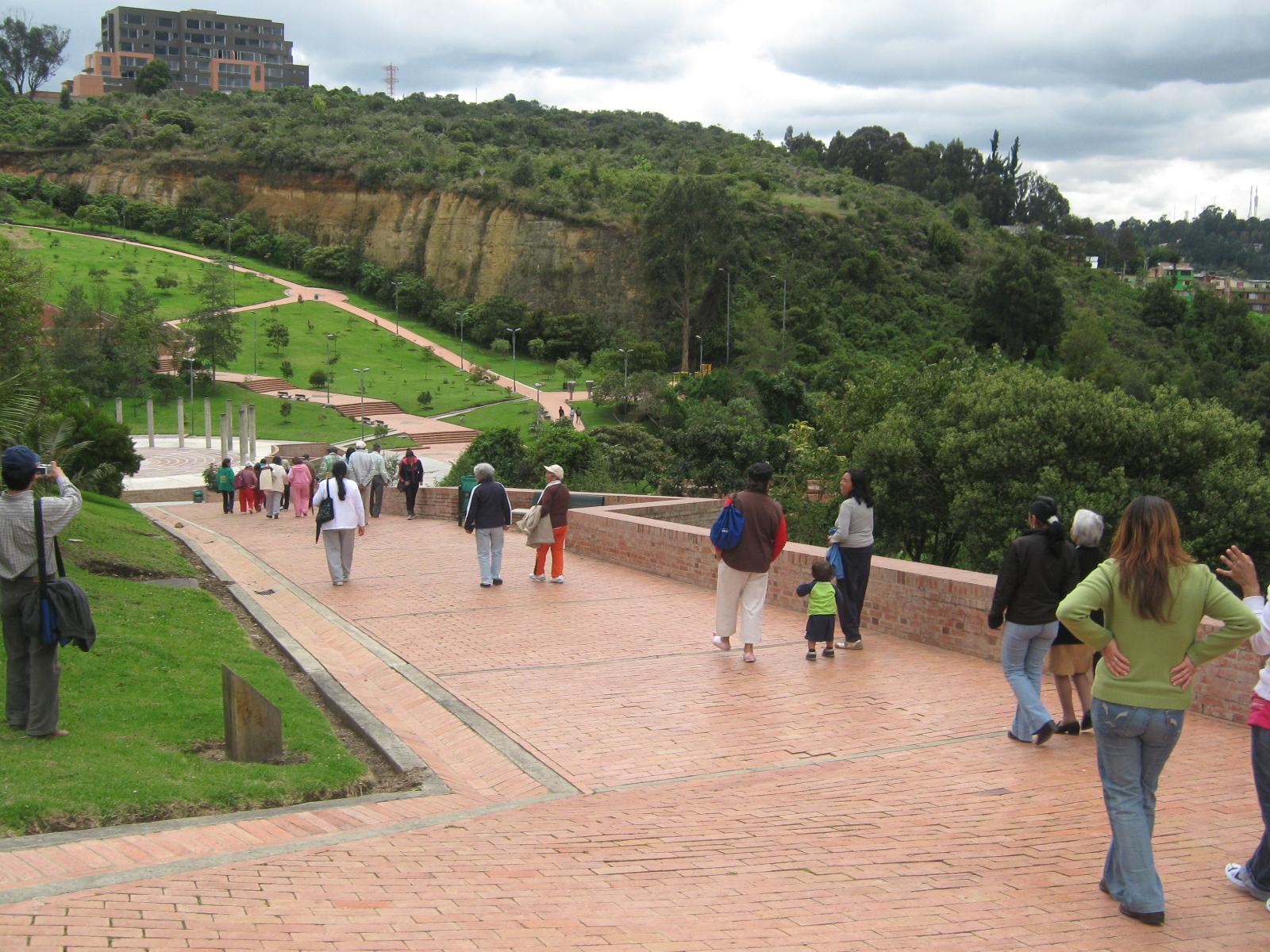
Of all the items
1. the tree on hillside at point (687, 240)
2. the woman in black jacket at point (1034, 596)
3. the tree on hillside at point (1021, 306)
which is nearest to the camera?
the woman in black jacket at point (1034, 596)

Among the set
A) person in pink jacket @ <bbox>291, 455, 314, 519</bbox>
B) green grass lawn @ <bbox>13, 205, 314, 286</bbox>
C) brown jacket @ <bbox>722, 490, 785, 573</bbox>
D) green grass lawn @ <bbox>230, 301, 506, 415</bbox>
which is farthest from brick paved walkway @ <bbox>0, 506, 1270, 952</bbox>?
green grass lawn @ <bbox>13, 205, 314, 286</bbox>

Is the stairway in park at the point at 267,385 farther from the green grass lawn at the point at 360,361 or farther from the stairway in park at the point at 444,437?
the stairway in park at the point at 444,437

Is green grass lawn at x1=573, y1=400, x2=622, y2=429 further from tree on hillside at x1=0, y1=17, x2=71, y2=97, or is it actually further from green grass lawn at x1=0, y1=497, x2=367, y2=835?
tree on hillside at x1=0, y1=17, x2=71, y2=97

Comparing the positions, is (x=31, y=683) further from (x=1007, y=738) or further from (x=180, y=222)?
(x=180, y=222)

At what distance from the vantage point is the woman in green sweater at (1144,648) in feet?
13.1

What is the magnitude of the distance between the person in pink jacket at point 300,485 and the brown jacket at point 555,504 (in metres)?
10.0

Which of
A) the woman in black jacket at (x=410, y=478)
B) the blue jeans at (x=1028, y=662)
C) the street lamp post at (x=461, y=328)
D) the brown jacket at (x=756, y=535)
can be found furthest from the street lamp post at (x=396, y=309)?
the blue jeans at (x=1028, y=662)

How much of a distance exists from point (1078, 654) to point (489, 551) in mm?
6815

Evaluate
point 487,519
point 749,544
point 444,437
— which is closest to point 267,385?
point 444,437

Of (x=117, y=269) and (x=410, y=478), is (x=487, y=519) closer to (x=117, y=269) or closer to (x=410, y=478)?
(x=410, y=478)

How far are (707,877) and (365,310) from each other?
268 ft

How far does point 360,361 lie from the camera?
66438 millimetres

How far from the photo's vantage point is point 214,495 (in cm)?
3256

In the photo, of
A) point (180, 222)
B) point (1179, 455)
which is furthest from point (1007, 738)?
point (180, 222)
